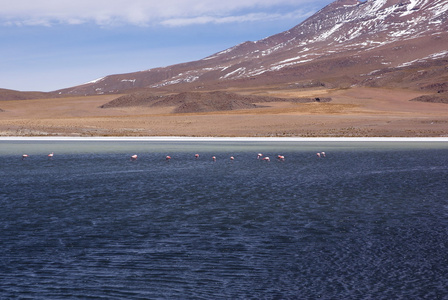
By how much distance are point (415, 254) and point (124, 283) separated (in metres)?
6.68

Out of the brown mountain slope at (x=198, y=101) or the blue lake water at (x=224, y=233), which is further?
the brown mountain slope at (x=198, y=101)

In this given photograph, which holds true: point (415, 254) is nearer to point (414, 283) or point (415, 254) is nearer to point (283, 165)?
point (414, 283)

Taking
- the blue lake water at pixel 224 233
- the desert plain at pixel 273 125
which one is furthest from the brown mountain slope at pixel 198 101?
the blue lake water at pixel 224 233

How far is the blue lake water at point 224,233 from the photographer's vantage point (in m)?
11.2

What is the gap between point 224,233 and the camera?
15586 millimetres

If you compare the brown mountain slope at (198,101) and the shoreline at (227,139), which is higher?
the brown mountain slope at (198,101)

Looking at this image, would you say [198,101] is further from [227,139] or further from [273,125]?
[227,139]

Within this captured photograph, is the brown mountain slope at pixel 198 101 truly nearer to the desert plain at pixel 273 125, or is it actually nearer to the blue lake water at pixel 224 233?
the desert plain at pixel 273 125

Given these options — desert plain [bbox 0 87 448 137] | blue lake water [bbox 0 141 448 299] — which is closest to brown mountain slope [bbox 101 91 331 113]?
desert plain [bbox 0 87 448 137]

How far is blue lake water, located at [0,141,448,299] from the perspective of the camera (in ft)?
36.9

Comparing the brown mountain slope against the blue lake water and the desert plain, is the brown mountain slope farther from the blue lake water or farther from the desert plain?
the blue lake water

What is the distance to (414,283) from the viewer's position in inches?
446

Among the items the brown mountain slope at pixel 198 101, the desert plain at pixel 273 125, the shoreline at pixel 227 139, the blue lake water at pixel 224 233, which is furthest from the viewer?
the brown mountain slope at pixel 198 101

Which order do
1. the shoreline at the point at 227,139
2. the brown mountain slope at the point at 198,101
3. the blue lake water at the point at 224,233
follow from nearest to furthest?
the blue lake water at the point at 224,233 → the shoreline at the point at 227,139 → the brown mountain slope at the point at 198,101
